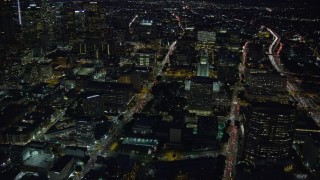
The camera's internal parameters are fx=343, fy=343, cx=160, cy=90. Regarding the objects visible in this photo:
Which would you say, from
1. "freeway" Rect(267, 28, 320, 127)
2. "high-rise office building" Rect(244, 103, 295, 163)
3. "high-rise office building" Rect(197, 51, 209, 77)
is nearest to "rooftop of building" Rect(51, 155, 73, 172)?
"high-rise office building" Rect(244, 103, 295, 163)

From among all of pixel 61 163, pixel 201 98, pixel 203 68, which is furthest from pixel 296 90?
pixel 61 163

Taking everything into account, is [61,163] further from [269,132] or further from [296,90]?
[296,90]

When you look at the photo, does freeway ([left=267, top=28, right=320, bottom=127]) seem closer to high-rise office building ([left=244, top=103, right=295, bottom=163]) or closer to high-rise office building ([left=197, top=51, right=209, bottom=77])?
high-rise office building ([left=244, top=103, right=295, bottom=163])

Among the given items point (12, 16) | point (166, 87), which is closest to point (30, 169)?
point (166, 87)

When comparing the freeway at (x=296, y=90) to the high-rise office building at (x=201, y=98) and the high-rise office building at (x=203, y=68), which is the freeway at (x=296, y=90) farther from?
the high-rise office building at (x=203, y=68)

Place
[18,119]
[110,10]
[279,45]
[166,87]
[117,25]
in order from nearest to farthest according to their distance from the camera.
→ [18,119]
[166,87]
[279,45]
[117,25]
[110,10]

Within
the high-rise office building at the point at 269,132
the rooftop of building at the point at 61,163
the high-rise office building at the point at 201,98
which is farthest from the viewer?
the high-rise office building at the point at 201,98

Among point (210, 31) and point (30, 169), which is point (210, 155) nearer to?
point (30, 169)

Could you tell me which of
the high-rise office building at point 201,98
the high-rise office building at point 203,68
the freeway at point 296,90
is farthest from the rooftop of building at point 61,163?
the high-rise office building at point 203,68
